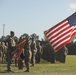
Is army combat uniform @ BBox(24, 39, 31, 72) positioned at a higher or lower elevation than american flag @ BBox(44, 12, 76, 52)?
lower

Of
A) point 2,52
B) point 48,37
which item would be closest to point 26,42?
point 48,37

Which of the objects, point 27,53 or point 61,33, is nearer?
point 61,33

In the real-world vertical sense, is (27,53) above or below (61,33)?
below

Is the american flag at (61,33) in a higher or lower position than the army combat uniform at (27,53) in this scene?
higher

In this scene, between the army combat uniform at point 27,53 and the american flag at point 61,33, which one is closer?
the american flag at point 61,33

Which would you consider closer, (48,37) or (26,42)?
(48,37)

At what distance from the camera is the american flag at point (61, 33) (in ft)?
61.5

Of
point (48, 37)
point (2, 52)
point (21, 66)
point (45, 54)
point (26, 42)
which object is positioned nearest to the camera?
point (48, 37)

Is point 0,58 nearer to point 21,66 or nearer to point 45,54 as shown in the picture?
point 45,54

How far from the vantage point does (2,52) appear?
3238 centimetres

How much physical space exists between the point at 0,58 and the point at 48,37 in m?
14.3

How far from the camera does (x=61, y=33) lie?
62.7ft

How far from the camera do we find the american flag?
18734 millimetres

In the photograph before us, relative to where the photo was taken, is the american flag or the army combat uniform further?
the army combat uniform
